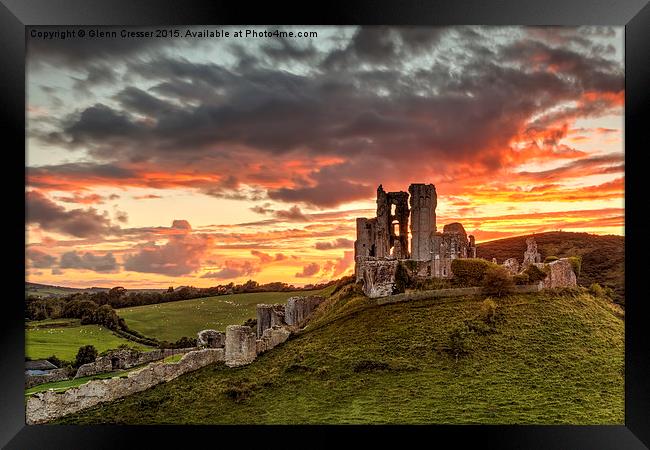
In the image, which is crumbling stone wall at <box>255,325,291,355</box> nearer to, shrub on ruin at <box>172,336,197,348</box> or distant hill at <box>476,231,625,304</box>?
shrub on ruin at <box>172,336,197,348</box>

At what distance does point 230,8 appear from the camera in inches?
447

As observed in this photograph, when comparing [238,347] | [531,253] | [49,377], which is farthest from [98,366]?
[531,253]

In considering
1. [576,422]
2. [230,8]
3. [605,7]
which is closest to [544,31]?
[605,7]

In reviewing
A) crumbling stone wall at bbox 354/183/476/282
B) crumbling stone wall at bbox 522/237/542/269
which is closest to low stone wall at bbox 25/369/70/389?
crumbling stone wall at bbox 354/183/476/282

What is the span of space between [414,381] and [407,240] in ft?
40.0

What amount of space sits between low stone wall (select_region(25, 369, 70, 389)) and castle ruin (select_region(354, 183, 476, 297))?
11.1m

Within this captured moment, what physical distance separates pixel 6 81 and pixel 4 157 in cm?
164

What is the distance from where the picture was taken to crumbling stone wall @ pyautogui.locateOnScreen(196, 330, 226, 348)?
18031mm

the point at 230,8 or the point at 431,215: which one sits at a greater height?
the point at 230,8

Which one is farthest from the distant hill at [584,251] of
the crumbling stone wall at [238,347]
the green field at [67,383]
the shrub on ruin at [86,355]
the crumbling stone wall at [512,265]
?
the shrub on ruin at [86,355]

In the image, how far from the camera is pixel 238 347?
16.6 meters

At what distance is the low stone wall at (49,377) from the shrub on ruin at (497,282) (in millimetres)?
14588

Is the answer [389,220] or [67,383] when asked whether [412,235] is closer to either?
[389,220]

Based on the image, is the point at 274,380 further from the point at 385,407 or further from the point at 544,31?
the point at 544,31
